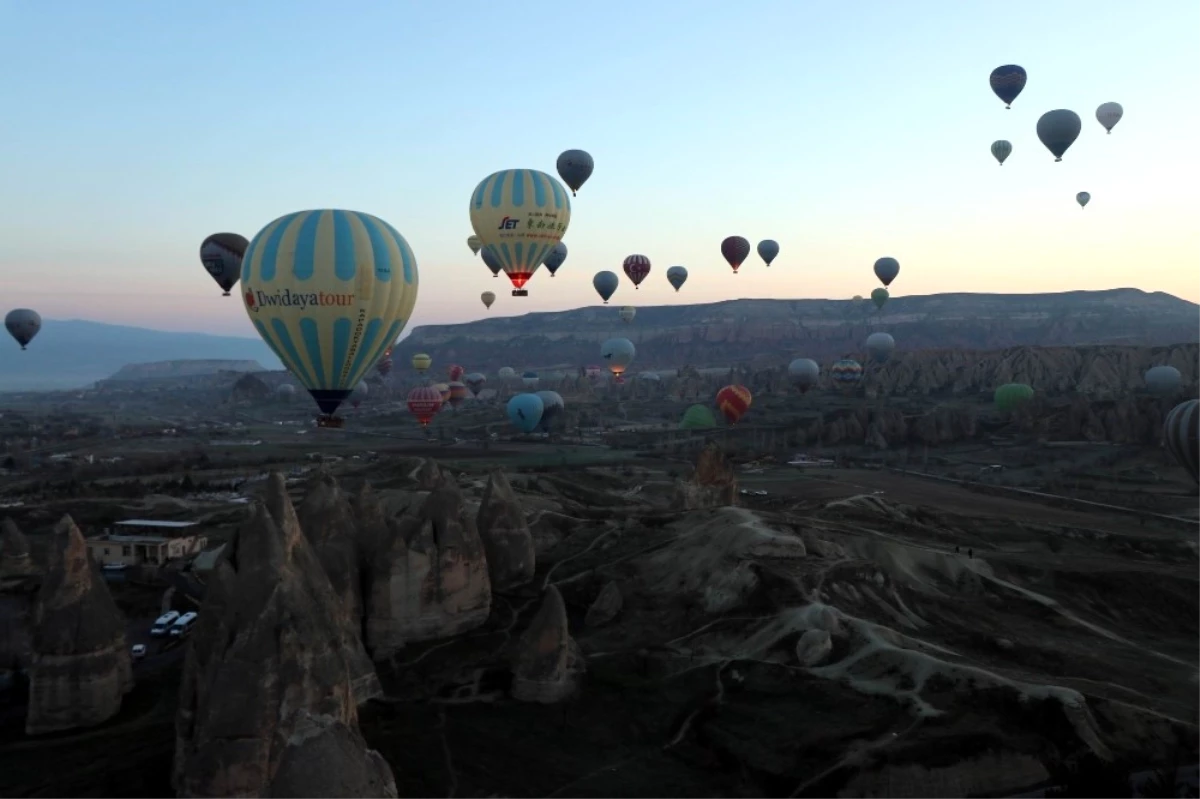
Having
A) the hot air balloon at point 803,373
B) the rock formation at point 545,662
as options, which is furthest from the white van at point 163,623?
the hot air balloon at point 803,373

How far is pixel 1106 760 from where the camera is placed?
92.3ft

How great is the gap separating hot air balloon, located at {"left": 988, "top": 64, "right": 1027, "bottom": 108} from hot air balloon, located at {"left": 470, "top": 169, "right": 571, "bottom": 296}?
3692cm

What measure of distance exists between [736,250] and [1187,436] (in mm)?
49198

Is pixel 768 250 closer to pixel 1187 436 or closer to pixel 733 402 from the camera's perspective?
pixel 733 402

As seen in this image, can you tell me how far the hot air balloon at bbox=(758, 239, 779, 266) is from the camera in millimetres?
121875

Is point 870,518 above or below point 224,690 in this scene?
below

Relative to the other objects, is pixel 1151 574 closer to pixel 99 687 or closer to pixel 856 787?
pixel 856 787

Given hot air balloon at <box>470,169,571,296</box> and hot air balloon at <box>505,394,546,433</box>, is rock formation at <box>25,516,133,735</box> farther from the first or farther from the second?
hot air balloon at <box>505,394,546,433</box>

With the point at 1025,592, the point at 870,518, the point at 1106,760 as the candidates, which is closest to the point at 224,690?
the point at 1106,760

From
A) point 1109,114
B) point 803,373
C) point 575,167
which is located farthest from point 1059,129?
point 803,373

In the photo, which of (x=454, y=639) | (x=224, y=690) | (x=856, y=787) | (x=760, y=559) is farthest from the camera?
(x=760, y=559)

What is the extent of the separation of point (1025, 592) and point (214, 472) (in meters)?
81.6

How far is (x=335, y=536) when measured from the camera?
38594mm

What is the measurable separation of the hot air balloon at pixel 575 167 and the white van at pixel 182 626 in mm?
42978
